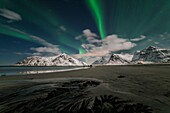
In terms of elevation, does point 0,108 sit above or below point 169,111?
above

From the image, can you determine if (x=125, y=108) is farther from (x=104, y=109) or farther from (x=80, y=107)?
(x=80, y=107)

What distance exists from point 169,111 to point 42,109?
6.35m

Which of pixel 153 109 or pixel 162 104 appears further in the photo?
pixel 162 104

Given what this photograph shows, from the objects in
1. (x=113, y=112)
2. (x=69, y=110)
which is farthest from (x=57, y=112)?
(x=113, y=112)

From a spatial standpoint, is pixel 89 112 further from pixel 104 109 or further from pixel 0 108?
pixel 0 108

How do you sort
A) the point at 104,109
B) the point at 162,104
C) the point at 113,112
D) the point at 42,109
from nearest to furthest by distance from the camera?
1. the point at 113,112
2. the point at 104,109
3. the point at 42,109
4. the point at 162,104

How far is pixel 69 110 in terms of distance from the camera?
4797 mm

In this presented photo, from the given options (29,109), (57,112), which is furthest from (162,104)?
(29,109)

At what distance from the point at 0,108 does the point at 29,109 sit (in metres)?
1.81

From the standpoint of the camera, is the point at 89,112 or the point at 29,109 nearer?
the point at 89,112

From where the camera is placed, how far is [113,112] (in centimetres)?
434

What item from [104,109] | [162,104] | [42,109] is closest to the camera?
[104,109]

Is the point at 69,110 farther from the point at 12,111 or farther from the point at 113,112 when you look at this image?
the point at 12,111

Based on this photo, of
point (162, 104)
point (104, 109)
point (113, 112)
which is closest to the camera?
point (113, 112)
